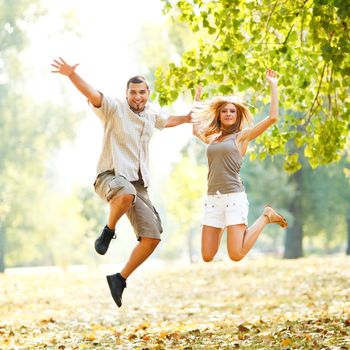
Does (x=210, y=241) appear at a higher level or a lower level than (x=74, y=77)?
lower

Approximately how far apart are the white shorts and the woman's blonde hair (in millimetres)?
739

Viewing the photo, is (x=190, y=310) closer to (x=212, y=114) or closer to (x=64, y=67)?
(x=212, y=114)

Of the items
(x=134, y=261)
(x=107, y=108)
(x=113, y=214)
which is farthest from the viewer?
(x=134, y=261)

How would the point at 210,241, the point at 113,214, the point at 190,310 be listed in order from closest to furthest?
the point at 113,214
the point at 210,241
the point at 190,310

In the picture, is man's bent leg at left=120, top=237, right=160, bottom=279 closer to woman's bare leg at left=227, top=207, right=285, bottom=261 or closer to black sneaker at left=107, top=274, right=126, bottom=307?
black sneaker at left=107, top=274, right=126, bottom=307

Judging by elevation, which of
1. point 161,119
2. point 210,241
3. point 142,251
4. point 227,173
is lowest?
point 142,251

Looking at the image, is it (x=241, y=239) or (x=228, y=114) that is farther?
(x=228, y=114)

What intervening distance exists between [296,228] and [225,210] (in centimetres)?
2548

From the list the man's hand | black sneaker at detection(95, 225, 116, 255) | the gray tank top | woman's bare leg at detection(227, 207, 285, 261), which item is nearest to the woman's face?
the gray tank top

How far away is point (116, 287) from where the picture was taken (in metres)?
7.91

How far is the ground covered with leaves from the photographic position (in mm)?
9117

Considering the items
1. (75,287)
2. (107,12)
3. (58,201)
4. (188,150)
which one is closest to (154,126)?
(75,287)

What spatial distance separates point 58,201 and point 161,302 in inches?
1437

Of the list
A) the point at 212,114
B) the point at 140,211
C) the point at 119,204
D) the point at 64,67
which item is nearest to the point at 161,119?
the point at 212,114
